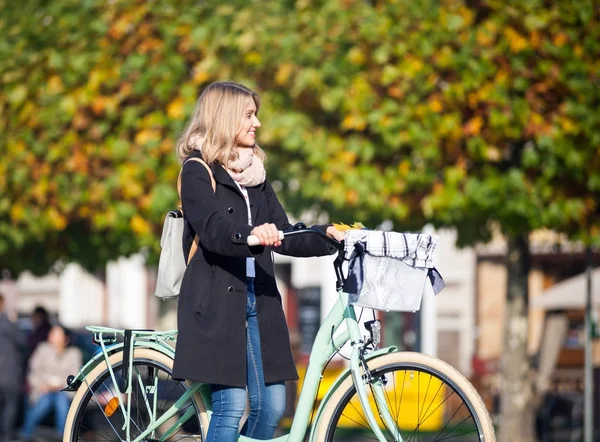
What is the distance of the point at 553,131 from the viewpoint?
37.8 ft

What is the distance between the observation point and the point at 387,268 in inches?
187

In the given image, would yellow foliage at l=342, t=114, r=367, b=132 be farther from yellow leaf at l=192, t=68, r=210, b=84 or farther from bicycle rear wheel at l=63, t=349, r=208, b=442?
bicycle rear wheel at l=63, t=349, r=208, b=442

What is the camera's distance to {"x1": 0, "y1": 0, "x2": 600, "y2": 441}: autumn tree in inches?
455

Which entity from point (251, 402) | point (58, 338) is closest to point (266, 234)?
point (251, 402)

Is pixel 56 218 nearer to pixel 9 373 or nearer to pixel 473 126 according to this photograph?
pixel 9 373

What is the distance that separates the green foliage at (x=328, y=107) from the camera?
455 inches

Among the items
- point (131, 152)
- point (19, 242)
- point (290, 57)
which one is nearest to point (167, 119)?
point (131, 152)

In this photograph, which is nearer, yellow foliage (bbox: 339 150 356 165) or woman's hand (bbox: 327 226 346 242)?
woman's hand (bbox: 327 226 346 242)

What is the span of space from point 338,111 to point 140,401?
7.42 m

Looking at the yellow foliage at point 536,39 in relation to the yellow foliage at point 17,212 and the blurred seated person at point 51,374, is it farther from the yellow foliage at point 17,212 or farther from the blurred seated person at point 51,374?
the blurred seated person at point 51,374

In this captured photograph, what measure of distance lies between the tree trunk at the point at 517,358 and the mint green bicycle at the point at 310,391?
8515mm

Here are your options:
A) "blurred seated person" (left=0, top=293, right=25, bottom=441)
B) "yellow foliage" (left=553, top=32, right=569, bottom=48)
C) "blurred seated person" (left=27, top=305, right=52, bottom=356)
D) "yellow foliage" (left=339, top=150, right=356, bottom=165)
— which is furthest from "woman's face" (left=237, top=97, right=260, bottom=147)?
"blurred seated person" (left=27, top=305, right=52, bottom=356)

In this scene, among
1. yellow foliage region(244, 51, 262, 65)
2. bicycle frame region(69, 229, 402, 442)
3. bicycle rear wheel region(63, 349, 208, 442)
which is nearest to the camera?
bicycle frame region(69, 229, 402, 442)

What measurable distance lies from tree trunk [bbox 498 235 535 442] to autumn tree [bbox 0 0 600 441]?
0.07ft
